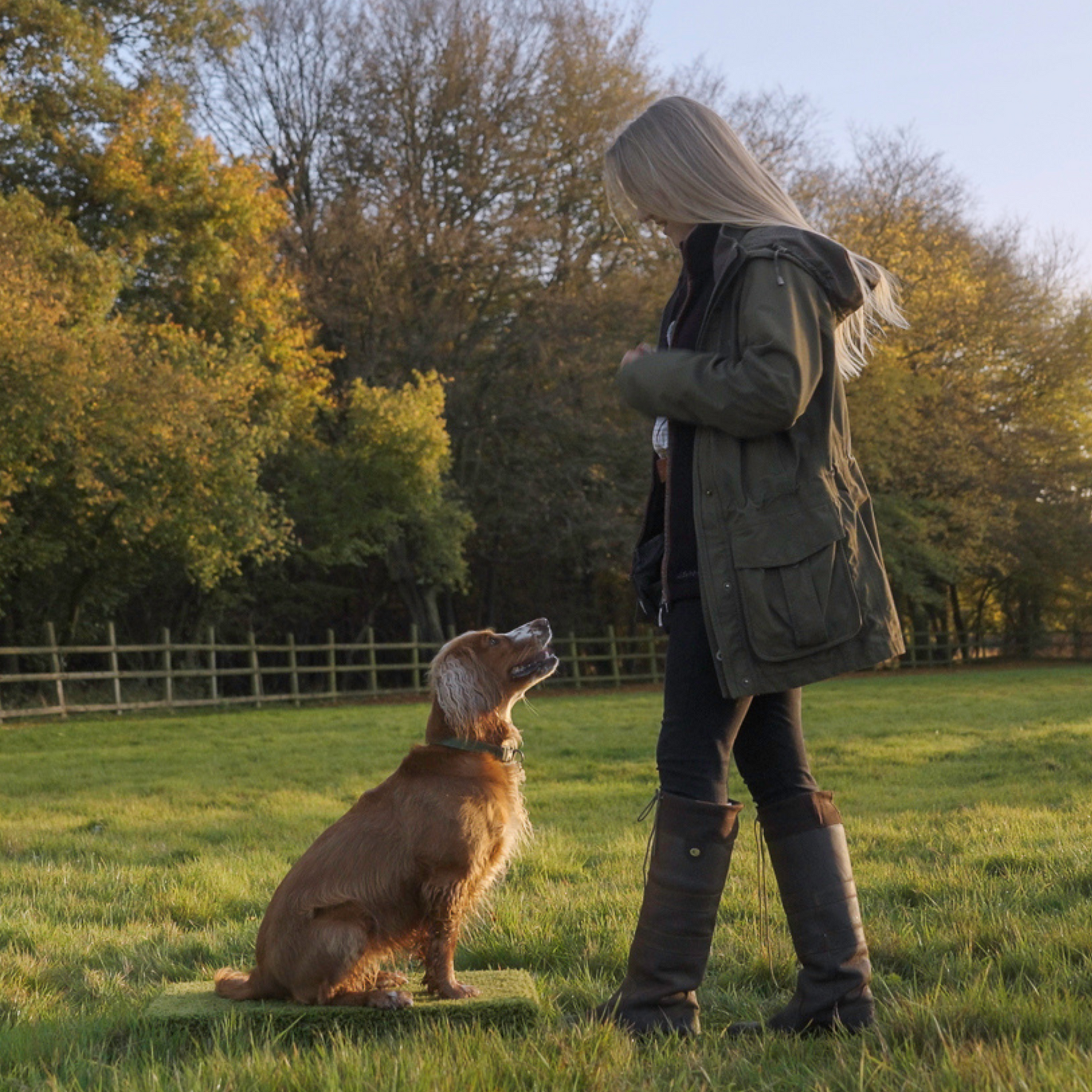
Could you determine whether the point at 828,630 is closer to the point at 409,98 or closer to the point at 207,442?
the point at 207,442

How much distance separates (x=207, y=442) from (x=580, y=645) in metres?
15.4

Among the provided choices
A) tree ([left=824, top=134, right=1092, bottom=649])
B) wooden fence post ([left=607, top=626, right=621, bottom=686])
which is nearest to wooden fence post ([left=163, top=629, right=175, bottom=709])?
wooden fence post ([left=607, top=626, right=621, bottom=686])

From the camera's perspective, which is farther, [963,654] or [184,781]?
[963,654]

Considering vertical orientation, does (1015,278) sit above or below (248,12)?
below

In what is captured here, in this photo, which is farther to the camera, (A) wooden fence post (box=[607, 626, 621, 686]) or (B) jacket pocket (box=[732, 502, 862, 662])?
(A) wooden fence post (box=[607, 626, 621, 686])

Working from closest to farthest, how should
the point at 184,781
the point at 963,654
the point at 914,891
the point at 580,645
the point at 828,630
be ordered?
the point at 828,630, the point at 914,891, the point at 184,781, the point at 580,645, the point at 963,654

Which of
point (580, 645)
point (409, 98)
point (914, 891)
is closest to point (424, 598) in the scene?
point (580, 645)

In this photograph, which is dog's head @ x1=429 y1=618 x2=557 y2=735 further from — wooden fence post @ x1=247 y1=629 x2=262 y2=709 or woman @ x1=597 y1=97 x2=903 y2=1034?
wooden fence post @ x1=247 y1=629 x2=262 y2=709

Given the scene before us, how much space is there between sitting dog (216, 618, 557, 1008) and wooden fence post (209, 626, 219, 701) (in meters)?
20.4

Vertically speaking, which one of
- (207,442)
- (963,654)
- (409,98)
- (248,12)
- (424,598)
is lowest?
(963,654)

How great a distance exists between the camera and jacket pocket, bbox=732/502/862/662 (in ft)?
9.99

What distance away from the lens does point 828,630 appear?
308 cm

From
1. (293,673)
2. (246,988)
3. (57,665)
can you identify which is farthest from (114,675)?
(246,988)

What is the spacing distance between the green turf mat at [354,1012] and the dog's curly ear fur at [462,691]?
0.81 meters
